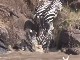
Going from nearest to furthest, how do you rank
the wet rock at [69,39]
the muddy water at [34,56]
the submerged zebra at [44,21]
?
1. the muddy water at [34,56]
2. the wet rock at [69,39]
3. the submerged zebra at [44,21]

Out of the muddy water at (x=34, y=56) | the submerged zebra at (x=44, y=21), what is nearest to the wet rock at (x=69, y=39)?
the submerged zebra at (x=44, y=21)

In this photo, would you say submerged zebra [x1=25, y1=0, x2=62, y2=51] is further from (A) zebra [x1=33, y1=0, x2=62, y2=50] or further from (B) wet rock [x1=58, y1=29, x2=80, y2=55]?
(B) wet rock [x1=58, y1=29, x2=80, y2=55]

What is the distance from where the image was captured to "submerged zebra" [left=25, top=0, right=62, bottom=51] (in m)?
13.5

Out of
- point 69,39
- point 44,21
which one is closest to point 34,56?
point 69,39

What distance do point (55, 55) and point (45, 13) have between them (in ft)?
8.62

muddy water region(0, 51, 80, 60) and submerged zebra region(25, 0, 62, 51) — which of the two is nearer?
muddy water region(0, 51, 80, 60)

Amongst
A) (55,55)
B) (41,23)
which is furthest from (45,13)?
(55,55)

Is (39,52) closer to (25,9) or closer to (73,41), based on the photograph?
(73,41)

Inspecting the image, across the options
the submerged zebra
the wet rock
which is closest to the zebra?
the submerged zebra

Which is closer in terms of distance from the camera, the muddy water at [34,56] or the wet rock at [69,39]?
the muddy water at [34,56]

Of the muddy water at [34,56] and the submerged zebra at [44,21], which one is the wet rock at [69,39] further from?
the muddy water at [34,56]

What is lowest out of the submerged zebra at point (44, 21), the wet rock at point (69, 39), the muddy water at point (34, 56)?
the muddy water at point (34, 56)

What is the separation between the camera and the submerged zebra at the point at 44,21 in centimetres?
1354

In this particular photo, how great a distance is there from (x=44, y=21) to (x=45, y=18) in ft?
0.43
